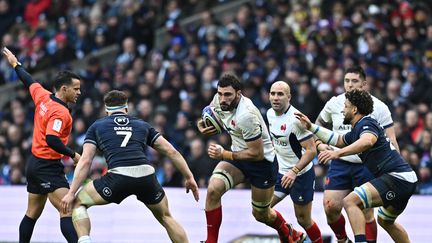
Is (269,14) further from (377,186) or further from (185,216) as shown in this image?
(377,186)

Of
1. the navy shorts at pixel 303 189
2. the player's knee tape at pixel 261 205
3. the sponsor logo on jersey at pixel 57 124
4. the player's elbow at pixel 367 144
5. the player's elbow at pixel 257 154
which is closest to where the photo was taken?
the player's elbow at pixel 367 144

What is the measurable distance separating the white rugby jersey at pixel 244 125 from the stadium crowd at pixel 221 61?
16.2ft

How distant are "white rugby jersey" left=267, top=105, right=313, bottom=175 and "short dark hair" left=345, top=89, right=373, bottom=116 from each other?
1.06 meters

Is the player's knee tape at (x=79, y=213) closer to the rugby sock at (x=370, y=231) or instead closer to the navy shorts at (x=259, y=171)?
the navy shorts at (x=259, y=171)

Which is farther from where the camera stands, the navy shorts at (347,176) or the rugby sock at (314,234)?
the rugby sock at (314,234)

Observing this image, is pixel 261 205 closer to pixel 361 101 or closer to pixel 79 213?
pixel 361 101

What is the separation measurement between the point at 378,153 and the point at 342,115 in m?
1.36

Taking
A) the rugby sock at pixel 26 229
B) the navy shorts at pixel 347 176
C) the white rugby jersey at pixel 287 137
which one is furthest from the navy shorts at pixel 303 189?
the rugby sock at pixel 26 229

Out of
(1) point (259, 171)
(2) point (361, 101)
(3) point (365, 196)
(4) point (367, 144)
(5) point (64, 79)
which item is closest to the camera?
(4) point (367, 144)

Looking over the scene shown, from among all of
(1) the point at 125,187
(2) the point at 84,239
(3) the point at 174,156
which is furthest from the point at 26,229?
(3) the point at 174,156

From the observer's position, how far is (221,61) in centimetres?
2292

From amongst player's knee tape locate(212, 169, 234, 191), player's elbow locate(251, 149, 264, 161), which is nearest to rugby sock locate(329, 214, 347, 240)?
player's elbow locate(251, 149, 264, 161)

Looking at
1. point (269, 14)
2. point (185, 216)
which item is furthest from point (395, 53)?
point (185, 216)

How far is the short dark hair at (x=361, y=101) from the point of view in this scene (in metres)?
13.6
